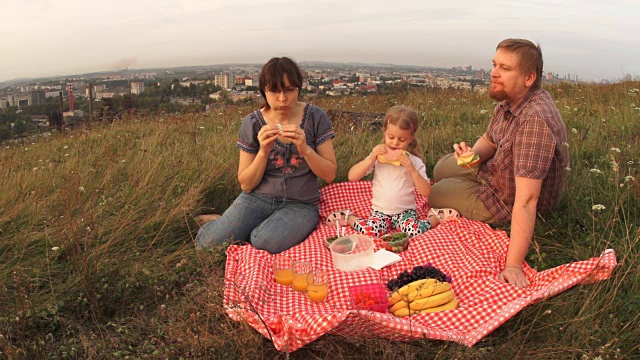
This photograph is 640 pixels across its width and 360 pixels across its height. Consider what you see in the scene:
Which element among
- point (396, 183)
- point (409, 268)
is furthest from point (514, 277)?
point (396, 183)

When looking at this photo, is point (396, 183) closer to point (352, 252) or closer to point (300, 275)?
point (352, 252)

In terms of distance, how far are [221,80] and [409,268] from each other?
26.8ft

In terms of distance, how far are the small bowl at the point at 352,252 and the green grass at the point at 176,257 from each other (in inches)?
34.9

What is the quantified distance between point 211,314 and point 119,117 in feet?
22.2

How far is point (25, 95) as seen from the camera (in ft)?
38.9

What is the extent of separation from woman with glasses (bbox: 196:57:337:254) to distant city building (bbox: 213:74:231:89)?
6.09m

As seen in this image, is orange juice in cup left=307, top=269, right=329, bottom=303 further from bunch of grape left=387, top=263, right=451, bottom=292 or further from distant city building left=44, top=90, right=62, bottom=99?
distant city building left=44, top=90, right=62, bottom=99

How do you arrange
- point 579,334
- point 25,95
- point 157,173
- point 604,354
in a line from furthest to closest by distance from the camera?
1. point 25,95
2. point 157,173
3. point 579,334
4. point 604,354

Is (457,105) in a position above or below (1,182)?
above

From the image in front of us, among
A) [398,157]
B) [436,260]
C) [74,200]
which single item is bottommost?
[436,260]

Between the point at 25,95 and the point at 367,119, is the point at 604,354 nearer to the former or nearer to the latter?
the point at 367,119

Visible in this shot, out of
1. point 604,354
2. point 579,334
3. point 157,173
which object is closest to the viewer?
point 604,354

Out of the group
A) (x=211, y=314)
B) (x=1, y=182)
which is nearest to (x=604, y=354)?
(x=211, y=314)

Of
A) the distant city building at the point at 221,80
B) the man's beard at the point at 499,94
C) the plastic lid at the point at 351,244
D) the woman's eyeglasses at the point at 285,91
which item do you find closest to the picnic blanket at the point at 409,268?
the plastic lid at the point at 351,244
